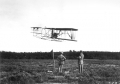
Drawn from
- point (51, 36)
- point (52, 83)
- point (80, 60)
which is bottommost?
point (52, 83)

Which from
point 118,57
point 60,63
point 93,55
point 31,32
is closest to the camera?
point 60,63

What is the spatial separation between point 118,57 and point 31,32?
136 ft

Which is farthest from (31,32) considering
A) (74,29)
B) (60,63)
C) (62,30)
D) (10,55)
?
(10,55)

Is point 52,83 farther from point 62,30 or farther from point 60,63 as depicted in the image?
point 62,30

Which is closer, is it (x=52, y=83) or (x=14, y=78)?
(x=52, y=83)

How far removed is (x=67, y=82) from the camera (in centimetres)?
1412

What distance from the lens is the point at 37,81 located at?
562 inches

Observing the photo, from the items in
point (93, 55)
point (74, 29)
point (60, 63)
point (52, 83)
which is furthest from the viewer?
point (93, 55)

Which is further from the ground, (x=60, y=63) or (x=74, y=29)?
(x=74, y=29)

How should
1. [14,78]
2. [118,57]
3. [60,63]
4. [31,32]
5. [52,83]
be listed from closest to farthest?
1. [52,83]
2. [14,78]
3. [60,63]
4. [31,32]
5. [118,57]

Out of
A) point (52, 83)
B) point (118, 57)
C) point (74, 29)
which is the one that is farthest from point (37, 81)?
point (118, 57)

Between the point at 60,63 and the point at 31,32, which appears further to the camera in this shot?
the point at 31,32

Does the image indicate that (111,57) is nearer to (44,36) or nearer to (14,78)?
(44,36)

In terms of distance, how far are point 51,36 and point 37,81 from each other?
15289mm
